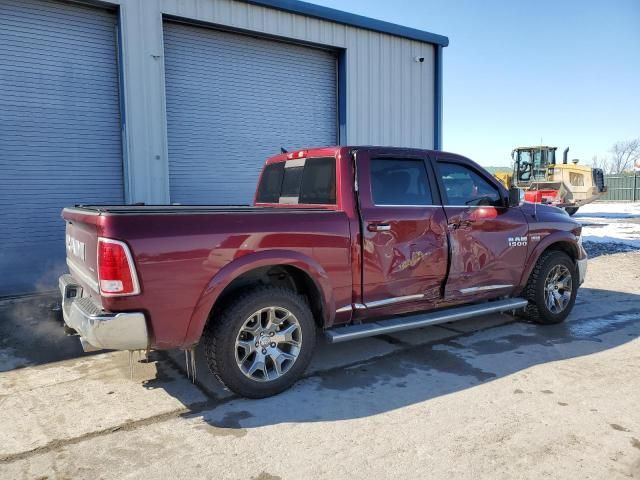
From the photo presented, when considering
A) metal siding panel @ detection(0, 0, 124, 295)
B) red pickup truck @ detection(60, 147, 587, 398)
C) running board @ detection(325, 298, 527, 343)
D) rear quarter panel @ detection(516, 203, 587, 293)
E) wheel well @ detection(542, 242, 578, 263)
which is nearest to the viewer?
red pickup truck @ detection(60, 147, 587, 398)

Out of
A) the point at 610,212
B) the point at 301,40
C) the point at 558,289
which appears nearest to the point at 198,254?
the point at 558,289

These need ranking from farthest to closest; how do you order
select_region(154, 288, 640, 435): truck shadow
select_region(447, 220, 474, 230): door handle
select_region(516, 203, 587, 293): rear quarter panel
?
select_region(516, 203, 587, 293): rear quarter panel → select_region(447, 220, 474, 230): door handle → select_region(154, 288, 640, 435): truck shadow

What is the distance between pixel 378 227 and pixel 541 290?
2556 millimetres

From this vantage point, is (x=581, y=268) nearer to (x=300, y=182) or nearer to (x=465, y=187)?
(x=465, y=187)

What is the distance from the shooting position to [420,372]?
4379 millimetres

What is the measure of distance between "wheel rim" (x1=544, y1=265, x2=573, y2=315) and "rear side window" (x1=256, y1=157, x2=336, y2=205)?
299cm

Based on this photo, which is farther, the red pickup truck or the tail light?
the red pickup truck

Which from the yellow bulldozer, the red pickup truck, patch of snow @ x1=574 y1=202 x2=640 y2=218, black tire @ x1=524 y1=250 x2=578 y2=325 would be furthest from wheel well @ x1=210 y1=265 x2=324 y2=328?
patch of snow @ x1=574 y1=202 x2=640 y2=218

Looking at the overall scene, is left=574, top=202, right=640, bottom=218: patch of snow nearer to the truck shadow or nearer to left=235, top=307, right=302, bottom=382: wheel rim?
the truck shadow

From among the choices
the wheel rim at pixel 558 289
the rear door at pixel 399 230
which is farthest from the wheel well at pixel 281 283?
the wheel rim at pixel 558 289

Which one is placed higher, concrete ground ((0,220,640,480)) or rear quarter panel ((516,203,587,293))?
rear quarter panel ((516,203,587,293))

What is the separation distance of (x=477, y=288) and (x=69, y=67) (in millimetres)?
7068

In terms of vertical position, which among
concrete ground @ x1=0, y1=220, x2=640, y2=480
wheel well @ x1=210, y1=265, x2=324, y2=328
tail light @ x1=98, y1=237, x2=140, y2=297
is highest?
tail light @ x1=98, y1=237, x2=140, y2=297

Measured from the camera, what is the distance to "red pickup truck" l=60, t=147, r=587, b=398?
10.9 feet
